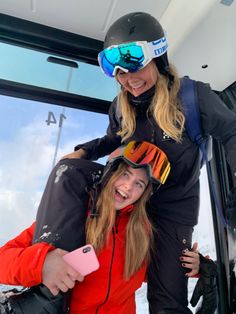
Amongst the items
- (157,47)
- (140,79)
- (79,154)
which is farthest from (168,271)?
(157,47)

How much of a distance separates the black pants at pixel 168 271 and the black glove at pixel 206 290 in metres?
0.05

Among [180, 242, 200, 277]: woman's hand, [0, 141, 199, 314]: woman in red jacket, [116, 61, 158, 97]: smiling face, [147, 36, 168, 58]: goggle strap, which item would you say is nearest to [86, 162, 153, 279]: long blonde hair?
[0, 141, 199, 314]: woman in red jacket

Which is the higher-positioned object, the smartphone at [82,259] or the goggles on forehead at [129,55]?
the goggles on forehead at [129,55]

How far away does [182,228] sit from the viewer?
3.96ft

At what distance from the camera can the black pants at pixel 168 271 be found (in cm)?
113

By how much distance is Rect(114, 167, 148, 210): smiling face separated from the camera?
1.15 m

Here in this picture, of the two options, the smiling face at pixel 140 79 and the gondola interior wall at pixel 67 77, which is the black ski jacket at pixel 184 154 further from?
the gondola interior wall at pixel 67 77

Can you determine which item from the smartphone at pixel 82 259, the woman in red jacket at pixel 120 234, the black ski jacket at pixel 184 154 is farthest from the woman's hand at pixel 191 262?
the smartphone at pixel 82 259

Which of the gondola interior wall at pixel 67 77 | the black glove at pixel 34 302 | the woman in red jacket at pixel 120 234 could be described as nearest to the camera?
the black glove at pixel 34 302

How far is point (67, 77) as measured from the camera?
1.87m

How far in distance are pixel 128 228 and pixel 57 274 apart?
15.1 inches

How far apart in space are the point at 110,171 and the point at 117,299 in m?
0.45

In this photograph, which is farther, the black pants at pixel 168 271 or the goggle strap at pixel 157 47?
the goggle strap at pixel 157 47

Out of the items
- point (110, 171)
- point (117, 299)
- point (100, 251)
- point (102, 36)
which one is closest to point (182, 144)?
point (110, 171)
